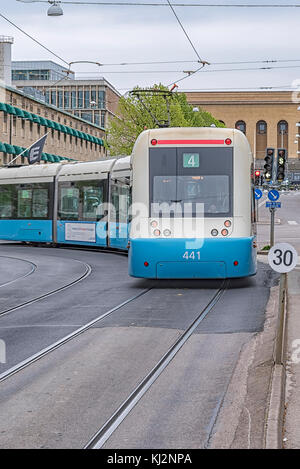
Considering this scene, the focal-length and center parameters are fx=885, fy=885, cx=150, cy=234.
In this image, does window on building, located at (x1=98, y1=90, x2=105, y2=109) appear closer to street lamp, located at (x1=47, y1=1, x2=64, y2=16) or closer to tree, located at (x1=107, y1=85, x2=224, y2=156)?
tree, located at (x1=107, y1=85, x2=224, y2=156)

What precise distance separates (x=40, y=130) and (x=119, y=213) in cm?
5435

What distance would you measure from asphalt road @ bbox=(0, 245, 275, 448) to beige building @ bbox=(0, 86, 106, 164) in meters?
48.6

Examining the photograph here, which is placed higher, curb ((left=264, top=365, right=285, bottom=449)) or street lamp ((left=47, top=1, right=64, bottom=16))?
street lamp ((left=47, top=1, right=64, bottom=16))

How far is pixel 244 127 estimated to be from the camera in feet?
468

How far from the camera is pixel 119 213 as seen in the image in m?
26.5

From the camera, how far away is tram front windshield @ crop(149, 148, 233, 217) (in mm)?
16797

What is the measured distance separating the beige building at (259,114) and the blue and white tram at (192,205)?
125 m

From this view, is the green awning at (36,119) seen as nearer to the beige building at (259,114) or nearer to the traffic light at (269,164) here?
the traffic light at (269,164)

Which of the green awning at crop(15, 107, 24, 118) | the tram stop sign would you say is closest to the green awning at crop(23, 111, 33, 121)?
the green awning at crop(15, 107, 24, 118)

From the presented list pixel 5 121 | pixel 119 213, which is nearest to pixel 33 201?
pixel 119 213

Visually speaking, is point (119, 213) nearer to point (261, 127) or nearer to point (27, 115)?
point (27, 115)

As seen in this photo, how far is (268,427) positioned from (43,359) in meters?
3.87

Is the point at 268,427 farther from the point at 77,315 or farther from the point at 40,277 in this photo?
the point at 40,277
